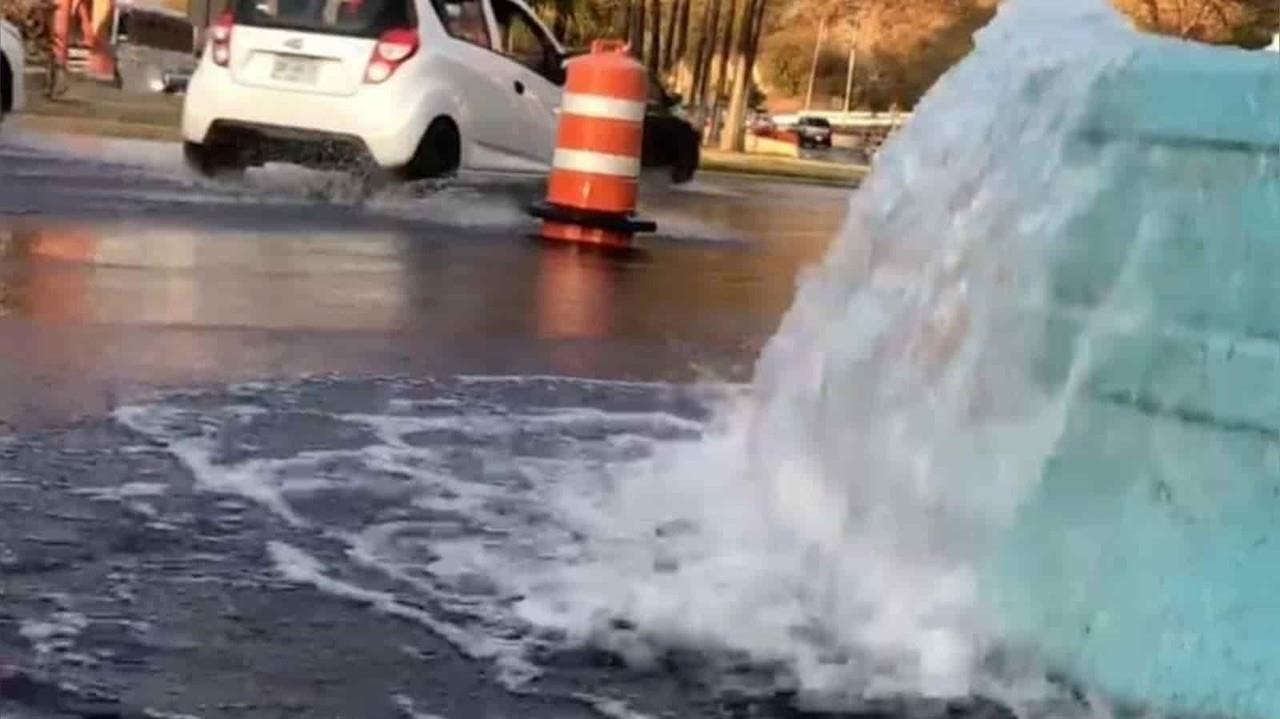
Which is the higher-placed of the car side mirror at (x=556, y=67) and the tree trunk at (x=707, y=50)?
the car side mirror at (x=556, y=67)

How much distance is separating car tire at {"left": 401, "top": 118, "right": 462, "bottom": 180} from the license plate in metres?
0.86

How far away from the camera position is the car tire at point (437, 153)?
15.6 meters

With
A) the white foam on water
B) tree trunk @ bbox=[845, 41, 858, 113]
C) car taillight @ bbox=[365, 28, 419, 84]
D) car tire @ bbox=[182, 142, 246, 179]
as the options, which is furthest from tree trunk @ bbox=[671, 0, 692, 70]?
the white foam on water

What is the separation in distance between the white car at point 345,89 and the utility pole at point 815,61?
2076 inches

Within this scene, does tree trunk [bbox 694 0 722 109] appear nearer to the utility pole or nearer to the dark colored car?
the utility pole

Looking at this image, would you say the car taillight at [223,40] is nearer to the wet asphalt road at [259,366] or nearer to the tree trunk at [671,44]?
the wet asphalt road at [259,366]

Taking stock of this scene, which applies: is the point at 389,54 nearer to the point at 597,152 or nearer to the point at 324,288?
the point at 597,152

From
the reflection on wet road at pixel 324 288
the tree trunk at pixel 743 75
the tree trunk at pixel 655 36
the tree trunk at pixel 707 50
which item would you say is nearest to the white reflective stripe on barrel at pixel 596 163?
the reflection on wet road at pixel 324 288

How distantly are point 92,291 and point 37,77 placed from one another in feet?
85.5

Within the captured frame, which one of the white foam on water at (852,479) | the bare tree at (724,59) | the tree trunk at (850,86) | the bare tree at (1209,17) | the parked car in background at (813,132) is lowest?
the parked car in background at (813,132)

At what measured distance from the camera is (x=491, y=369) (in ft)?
24.0

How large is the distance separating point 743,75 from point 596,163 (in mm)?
38085

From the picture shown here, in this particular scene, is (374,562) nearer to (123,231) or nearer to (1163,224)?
(1163,224)

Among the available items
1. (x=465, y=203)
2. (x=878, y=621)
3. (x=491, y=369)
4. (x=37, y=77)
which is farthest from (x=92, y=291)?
(x=37, y=77)
